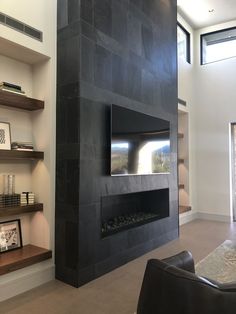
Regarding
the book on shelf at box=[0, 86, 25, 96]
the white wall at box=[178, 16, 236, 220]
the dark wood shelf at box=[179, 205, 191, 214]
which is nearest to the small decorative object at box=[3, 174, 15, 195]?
the book on shelf at box=[0, 86, 25, 96]

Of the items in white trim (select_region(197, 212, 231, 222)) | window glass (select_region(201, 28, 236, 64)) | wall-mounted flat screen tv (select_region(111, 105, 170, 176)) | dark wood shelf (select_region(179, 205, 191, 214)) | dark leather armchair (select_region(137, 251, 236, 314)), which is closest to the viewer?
dark leather armchair (select_region(137, 251, 236, 314))

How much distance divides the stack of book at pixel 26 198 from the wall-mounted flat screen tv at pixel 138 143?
1044 mm

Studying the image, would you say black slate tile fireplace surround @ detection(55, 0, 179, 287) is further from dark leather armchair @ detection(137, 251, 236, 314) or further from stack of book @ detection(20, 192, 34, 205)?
dark leather armchair @ detection(137, 251, 236, 314)

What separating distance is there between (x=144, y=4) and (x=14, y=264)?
4146 millimetres

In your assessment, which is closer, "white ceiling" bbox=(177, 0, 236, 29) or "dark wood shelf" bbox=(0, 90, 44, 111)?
"dark wood shelf" bbox=(0, 90, 44, 111)

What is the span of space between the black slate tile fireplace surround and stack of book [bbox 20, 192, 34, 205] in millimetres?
327

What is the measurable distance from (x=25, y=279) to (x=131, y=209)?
2.34 m

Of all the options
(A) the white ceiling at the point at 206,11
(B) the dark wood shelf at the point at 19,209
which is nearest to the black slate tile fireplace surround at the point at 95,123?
(B) the dark wood shelf at the point at 19,209

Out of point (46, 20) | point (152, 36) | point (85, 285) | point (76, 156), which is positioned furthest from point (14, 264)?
point (152, 36)

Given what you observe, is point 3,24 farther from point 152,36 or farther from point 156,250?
point 156,250

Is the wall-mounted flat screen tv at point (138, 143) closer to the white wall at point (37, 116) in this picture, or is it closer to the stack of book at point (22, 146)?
the white wall at point (37, 116)

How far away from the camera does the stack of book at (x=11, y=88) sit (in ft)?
9.94

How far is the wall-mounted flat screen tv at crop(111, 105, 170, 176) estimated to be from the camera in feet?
11.7

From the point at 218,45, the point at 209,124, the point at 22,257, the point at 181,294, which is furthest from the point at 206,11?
the point at 181,294
